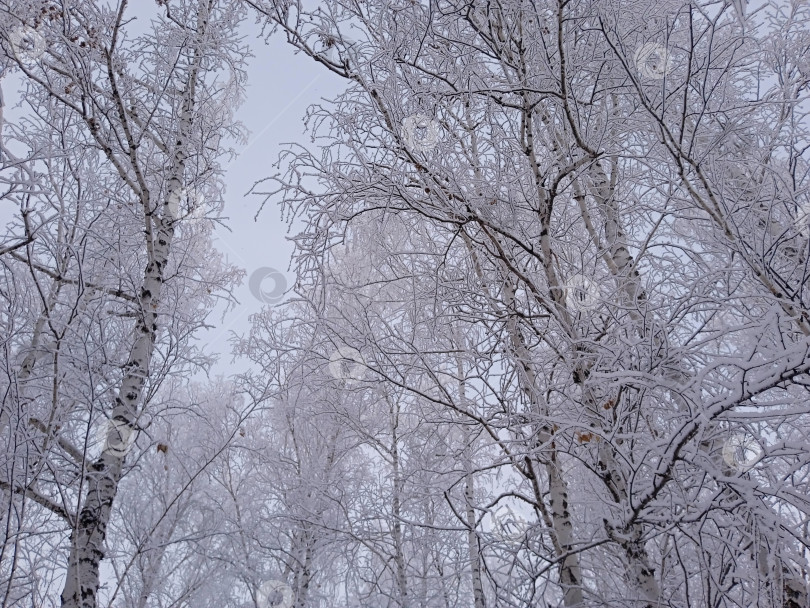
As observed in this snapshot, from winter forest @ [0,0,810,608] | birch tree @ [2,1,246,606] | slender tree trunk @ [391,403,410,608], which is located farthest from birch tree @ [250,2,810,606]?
slender tree trunk @ [391,403,410,608]

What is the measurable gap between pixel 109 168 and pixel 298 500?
4.51 meters

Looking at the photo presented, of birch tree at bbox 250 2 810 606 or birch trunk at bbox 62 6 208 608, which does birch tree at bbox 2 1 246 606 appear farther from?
birch tree at bbox 250 2 810 606

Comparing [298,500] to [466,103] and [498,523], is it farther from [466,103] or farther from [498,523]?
[466,103]

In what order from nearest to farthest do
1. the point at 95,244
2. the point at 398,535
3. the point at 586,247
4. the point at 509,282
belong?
1. the point at 586,247
2. the point at 509,282
3. the point at 95,244
4. the point at 398,535

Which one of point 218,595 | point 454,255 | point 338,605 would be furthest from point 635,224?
point 218,595

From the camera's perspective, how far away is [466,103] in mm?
3127

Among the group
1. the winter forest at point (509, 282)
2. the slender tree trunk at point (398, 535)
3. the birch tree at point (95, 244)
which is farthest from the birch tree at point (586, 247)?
the slender tree trunk at point (398, 535)

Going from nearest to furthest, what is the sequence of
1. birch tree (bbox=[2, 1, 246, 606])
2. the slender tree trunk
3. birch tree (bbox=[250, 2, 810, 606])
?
1. birch tree (bbox=[250, 2, 810, 606])
2. birch tree (bbox=[2, 1, 246, 606])
3. the slender tree trunk

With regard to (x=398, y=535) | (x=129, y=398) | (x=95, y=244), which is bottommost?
(x=398, y=535)

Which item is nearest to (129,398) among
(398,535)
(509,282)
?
(509,282)

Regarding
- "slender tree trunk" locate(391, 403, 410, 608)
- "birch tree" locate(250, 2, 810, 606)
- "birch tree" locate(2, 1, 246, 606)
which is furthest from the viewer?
"slender tree trunk" locate(391, 403, 410, 608)

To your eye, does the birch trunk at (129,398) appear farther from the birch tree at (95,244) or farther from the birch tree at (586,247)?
the birch tree at (586,247)

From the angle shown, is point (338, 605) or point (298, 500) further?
point (338, 605)

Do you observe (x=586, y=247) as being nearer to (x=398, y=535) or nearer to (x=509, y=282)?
(x=509, y=282)
